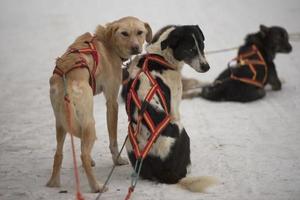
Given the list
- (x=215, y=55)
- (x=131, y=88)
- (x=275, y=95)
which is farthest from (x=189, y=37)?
(x=215, y=55)

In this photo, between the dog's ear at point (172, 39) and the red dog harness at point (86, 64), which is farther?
the dog's ear at point (172, 39)

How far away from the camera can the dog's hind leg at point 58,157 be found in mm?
4648

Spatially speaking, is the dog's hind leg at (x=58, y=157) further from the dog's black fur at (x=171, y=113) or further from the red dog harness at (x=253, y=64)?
the red dog harness at (x=253, y=64)

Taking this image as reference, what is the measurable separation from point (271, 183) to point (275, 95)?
11.1 ft

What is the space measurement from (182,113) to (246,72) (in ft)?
4.17

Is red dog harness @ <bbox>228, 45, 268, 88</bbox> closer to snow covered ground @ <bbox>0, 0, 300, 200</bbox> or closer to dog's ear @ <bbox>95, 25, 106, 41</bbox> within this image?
snow covered ground @ <bbox>0, 0, 300, 200</bbox>

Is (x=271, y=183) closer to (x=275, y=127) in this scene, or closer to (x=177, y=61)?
(x=177, y=61)

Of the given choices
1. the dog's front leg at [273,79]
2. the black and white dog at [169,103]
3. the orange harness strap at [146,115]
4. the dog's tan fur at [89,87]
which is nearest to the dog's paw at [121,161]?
the dog's tan fur at [89,87]

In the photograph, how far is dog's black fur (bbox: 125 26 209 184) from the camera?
464cm

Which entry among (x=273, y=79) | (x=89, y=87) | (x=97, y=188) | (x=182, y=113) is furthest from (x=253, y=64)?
(x=97, y=188)

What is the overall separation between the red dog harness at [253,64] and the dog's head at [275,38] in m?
0.28

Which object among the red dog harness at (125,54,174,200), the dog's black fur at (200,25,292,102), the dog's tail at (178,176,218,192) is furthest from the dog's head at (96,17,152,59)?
the dog's black fur at (200,25,292,102)

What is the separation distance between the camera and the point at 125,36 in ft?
17.0

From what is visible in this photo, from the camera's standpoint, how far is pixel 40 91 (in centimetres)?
842
